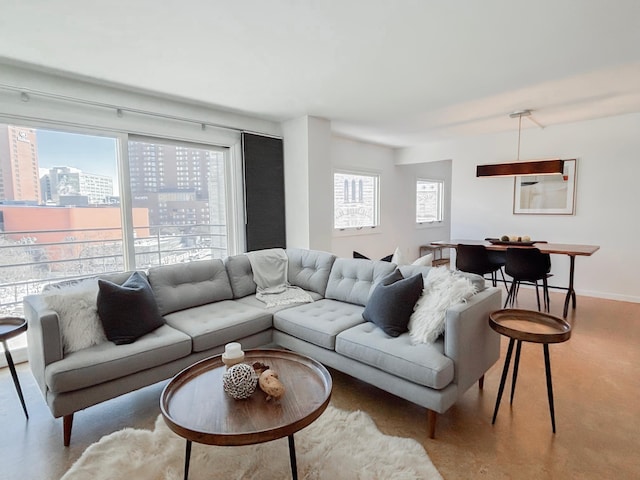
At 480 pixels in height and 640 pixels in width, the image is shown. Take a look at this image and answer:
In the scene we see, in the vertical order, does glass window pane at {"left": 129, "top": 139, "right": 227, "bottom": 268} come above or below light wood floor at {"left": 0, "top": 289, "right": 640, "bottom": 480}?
above

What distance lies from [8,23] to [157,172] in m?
1.77

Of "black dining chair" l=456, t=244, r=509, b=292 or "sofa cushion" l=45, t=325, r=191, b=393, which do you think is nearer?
"sofa cushion" l=45, t=325, r=191, b=393

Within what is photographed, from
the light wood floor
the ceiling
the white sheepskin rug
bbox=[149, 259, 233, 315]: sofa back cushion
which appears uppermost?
the ceiling

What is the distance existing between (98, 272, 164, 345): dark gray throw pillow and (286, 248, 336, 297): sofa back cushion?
139cm

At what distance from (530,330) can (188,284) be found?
260 centimetres

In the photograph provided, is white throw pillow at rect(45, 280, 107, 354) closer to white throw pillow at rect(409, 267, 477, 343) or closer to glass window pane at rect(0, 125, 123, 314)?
glass window pane at rect(0, 125, 123, 314)

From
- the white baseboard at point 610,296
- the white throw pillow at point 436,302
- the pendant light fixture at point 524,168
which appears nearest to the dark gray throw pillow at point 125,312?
the white throw pillow at point 436,302

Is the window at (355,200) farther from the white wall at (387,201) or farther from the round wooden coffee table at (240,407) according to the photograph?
the round wooden coffee table at (240,407)

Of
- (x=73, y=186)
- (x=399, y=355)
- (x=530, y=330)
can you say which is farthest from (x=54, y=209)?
(x=530, y=330)

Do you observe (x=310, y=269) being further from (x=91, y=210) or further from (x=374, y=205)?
(x=374, y=205)

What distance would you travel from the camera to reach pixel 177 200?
3959 millimetres

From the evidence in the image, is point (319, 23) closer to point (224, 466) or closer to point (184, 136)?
point (184, 136)

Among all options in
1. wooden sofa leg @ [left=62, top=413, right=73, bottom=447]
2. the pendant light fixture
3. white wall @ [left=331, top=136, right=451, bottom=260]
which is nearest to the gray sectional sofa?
wooden sofa leg @ [left=62, top=413, right=73, bottom=447]

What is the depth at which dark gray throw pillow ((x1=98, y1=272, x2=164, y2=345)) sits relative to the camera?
226cm
